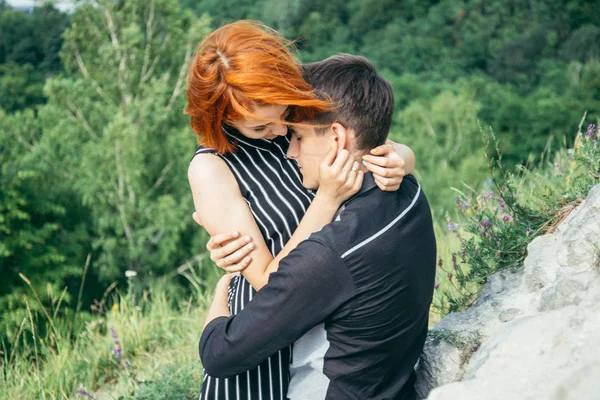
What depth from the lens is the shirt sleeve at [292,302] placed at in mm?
1677

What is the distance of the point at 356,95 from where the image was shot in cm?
190

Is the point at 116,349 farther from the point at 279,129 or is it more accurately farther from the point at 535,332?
the point at 535,332

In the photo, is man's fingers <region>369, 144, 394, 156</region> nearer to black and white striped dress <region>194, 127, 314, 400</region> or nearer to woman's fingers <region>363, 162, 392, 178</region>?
woman's fingers <region>363, 162, 392, 178</region>

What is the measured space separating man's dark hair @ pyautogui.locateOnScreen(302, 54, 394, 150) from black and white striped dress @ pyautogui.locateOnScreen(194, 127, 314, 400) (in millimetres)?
283

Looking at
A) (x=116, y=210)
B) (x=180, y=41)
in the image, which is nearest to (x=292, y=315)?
(x=116, y=210)

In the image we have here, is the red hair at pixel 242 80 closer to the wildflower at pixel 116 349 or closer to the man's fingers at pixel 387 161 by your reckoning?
the man's fingers at pixel 387 161

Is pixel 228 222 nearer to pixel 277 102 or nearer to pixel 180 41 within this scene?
pixel 277 102

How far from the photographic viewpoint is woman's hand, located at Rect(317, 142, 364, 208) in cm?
185

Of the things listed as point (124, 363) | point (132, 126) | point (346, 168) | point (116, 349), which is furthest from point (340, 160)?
point (132, 126)

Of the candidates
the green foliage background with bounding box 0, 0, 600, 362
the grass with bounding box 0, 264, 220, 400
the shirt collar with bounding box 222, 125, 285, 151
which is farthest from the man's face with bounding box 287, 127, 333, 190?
the grass with bounding box 0, 264, 220, 400

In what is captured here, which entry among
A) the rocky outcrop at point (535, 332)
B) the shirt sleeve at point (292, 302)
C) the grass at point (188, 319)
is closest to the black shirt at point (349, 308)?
the shirt sleeve at point (292, 302)

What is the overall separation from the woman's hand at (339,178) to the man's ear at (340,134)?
0.04 m

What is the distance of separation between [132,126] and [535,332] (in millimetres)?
16531

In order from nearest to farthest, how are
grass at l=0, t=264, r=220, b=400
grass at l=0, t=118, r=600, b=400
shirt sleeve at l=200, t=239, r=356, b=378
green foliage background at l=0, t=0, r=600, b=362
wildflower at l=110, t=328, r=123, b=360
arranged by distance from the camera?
1. shirt sleeve at l=200, t=239, r=356, b=378
2. grass at l=0, t=118, r=600, b=400
3. grass at l=0, t=264, r=220, b=400
4. wildflower at l=110, t=328, r=123, b=360
5. green foliage background at l=0, t=0, r=600, b=362
